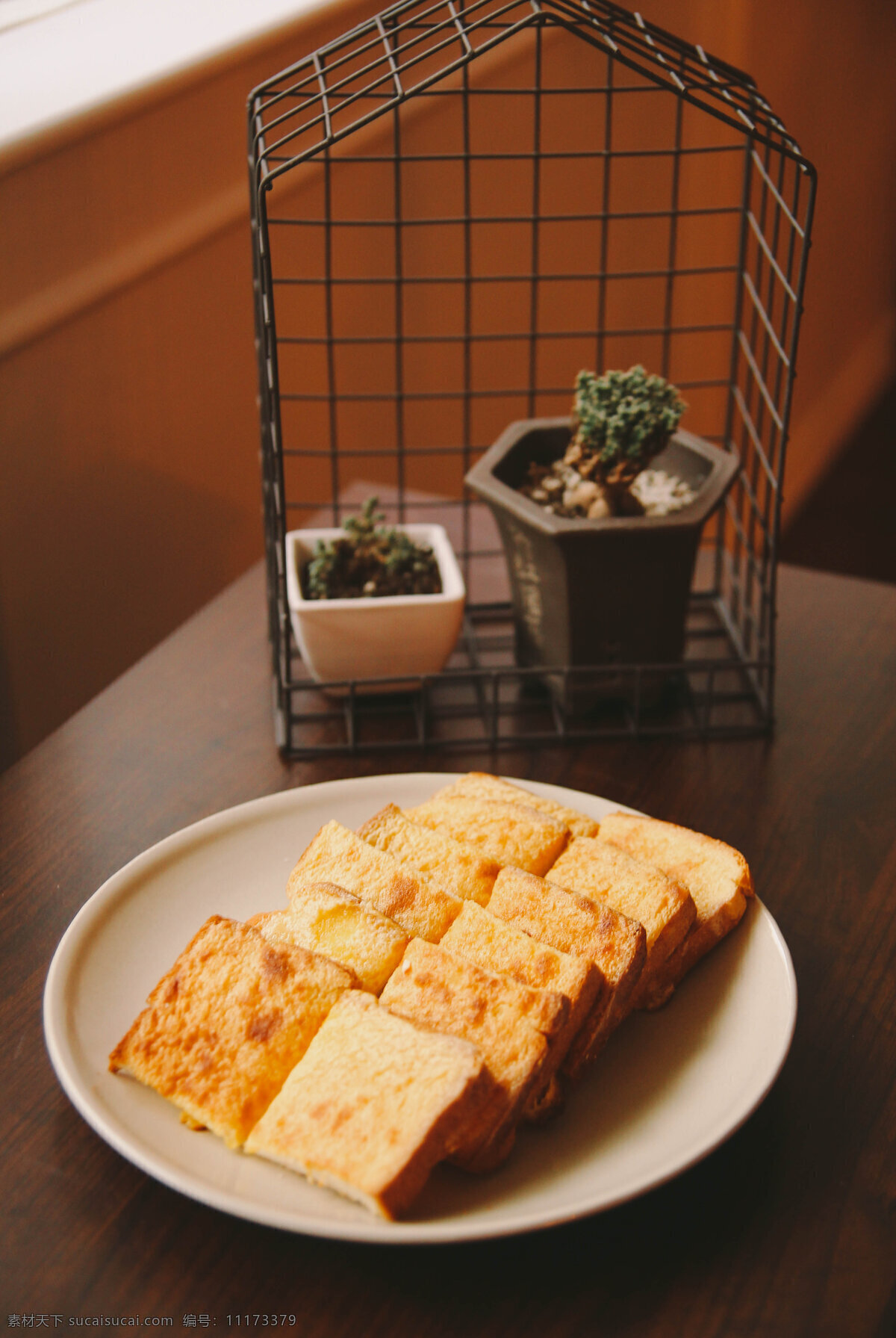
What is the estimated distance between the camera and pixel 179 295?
1522 mm

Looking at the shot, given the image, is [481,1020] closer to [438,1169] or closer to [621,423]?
[438,1169]

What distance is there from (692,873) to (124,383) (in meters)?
1.02

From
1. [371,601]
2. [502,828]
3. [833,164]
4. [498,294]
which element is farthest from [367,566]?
[833,164]

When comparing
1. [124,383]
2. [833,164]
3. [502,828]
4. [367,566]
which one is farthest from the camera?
[833,164]

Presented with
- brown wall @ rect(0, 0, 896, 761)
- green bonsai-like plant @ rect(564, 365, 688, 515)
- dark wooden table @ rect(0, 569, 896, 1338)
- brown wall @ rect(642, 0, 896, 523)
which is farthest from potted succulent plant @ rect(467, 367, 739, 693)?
brown wall @ rect(642, 0, 896, 523)

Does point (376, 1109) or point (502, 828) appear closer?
point (376, 1109)

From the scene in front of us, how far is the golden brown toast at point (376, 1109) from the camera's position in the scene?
53cm

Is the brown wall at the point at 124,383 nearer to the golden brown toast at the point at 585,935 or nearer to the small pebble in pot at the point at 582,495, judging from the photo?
the small pebble in pot at the point at 582,495

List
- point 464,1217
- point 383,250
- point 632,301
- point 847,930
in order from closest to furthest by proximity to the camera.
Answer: point 464,1217 → point 847,930 → point 383,250 → point 632,301

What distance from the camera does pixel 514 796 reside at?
819mm

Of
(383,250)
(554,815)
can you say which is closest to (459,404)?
(383,250)

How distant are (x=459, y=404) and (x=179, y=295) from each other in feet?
2.29

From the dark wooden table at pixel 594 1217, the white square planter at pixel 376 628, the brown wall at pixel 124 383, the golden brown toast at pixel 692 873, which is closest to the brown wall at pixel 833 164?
the brown wall at pixel 124 383

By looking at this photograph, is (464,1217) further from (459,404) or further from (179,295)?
(459,404)
